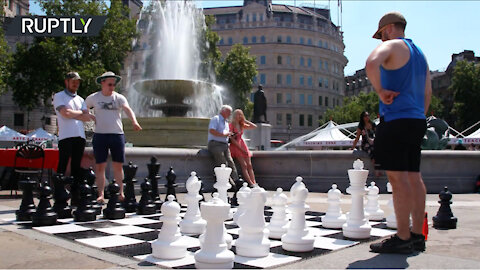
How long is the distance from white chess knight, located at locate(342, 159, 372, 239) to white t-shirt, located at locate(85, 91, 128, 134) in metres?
3.06

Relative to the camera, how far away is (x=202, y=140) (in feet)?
33.3

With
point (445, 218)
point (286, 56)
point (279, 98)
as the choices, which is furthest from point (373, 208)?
point (286, 56)

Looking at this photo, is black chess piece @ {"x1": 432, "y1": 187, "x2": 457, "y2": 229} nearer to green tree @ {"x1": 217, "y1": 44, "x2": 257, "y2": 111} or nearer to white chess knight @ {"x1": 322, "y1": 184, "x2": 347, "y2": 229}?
white chess knight @ {"x1": 322, "y1": 184, "x2": 347, "y2": 229}

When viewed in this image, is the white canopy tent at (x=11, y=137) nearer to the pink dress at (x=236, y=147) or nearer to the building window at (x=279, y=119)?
the pink dress at (x=236, y=147)

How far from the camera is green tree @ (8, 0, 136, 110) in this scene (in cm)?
3005

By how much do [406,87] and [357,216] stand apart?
Result: 1178 millimetres

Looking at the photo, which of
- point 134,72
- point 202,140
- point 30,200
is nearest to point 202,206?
point 30,200

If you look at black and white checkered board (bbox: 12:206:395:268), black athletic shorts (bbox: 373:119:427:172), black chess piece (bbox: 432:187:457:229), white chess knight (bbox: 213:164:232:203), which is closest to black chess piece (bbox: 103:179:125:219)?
black and white checkered board (bbox: 12:206:395:268)

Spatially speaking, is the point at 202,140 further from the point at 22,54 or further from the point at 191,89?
the point at 22,54

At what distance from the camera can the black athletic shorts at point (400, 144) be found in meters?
3.19

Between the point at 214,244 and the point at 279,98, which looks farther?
the point at 279,98

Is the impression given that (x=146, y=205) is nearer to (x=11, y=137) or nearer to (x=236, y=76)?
(x=11, y=137)

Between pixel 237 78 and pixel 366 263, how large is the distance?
3804cm

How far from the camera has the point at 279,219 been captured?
12.7 feet
